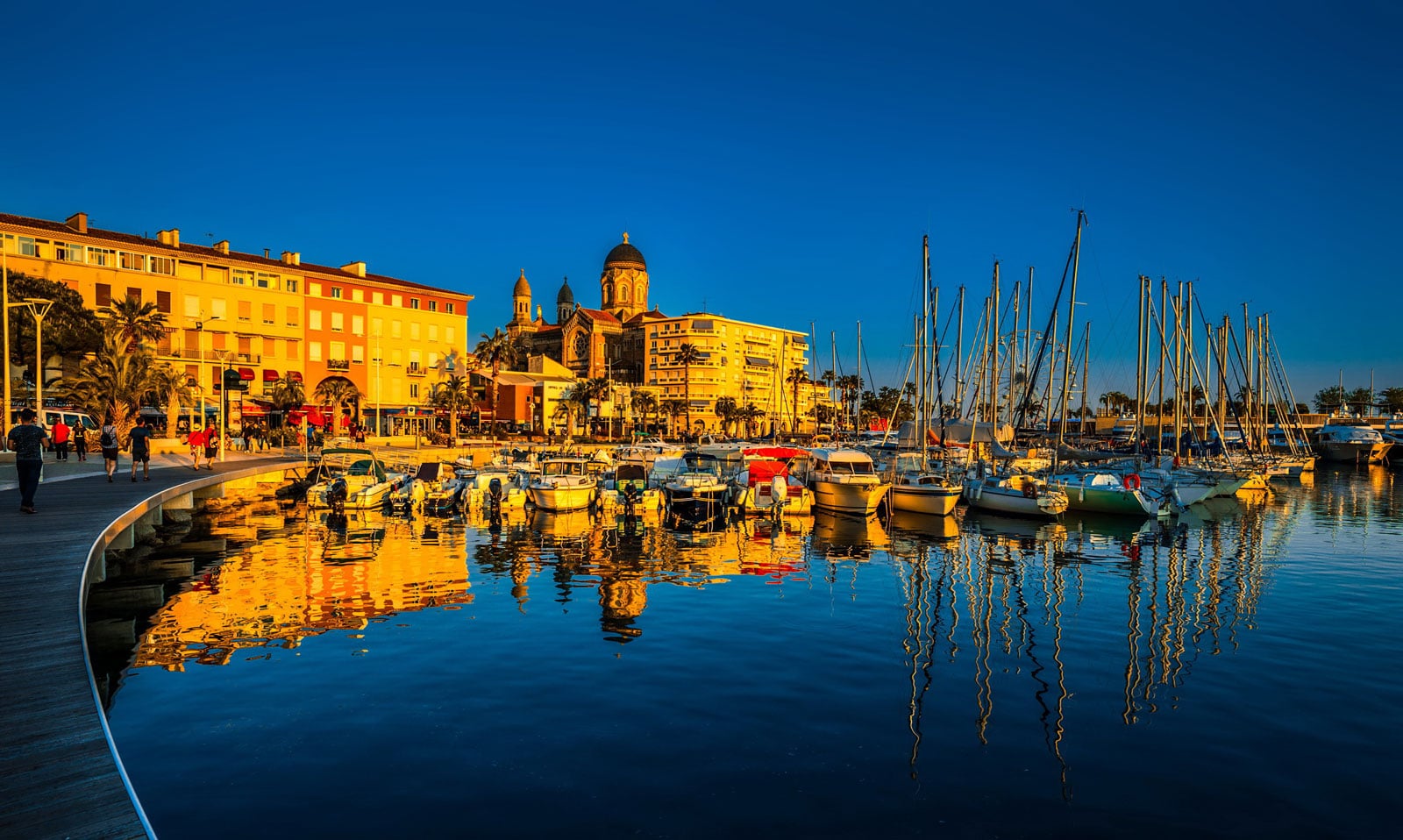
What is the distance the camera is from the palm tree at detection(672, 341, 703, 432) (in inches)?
5217

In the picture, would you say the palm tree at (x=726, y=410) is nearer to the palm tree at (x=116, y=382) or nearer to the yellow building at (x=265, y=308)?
the yellow building at (x=265, y=308)

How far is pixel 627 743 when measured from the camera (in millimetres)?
11719

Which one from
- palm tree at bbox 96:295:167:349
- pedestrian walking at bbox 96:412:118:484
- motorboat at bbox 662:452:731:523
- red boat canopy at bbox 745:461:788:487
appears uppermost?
palm tree at bbox 96:295:167:349

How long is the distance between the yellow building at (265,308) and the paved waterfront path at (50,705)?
171ft

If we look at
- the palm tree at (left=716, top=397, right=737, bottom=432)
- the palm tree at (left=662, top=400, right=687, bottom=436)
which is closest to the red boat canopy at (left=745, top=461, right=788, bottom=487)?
the palm tree at (left=662, top=400, right=687, bottom=436)

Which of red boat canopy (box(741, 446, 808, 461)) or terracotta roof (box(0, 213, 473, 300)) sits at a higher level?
terracotta roof (box(0, 213, 473, 300))

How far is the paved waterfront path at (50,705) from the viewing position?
6461mm

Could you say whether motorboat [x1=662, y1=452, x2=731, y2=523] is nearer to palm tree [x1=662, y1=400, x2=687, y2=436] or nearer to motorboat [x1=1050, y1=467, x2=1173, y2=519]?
motorboat [x1=1050, y1=467, x2=1173, y2=519]

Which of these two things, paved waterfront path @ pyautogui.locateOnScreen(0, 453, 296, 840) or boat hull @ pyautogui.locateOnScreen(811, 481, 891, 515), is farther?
boat hull @ pyautogui.locateOnScreen(811, 481, 891, 515)

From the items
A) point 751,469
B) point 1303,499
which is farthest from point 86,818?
point 1303,499

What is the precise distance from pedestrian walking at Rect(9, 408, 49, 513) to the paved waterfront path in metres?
0.93

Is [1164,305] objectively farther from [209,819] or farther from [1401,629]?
[209,819]

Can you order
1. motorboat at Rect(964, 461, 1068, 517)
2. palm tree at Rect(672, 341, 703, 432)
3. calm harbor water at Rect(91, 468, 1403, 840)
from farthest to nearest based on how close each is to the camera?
palm tree at Rect(672, 341, 703, 432), motorboat at Rect(964, 461, 1068, 517), calm harbor water at Rect(91, 468, 1403, 840)

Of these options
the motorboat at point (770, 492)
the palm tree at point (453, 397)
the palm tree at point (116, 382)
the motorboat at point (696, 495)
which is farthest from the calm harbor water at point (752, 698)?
the palm tree at point (453, 397)
